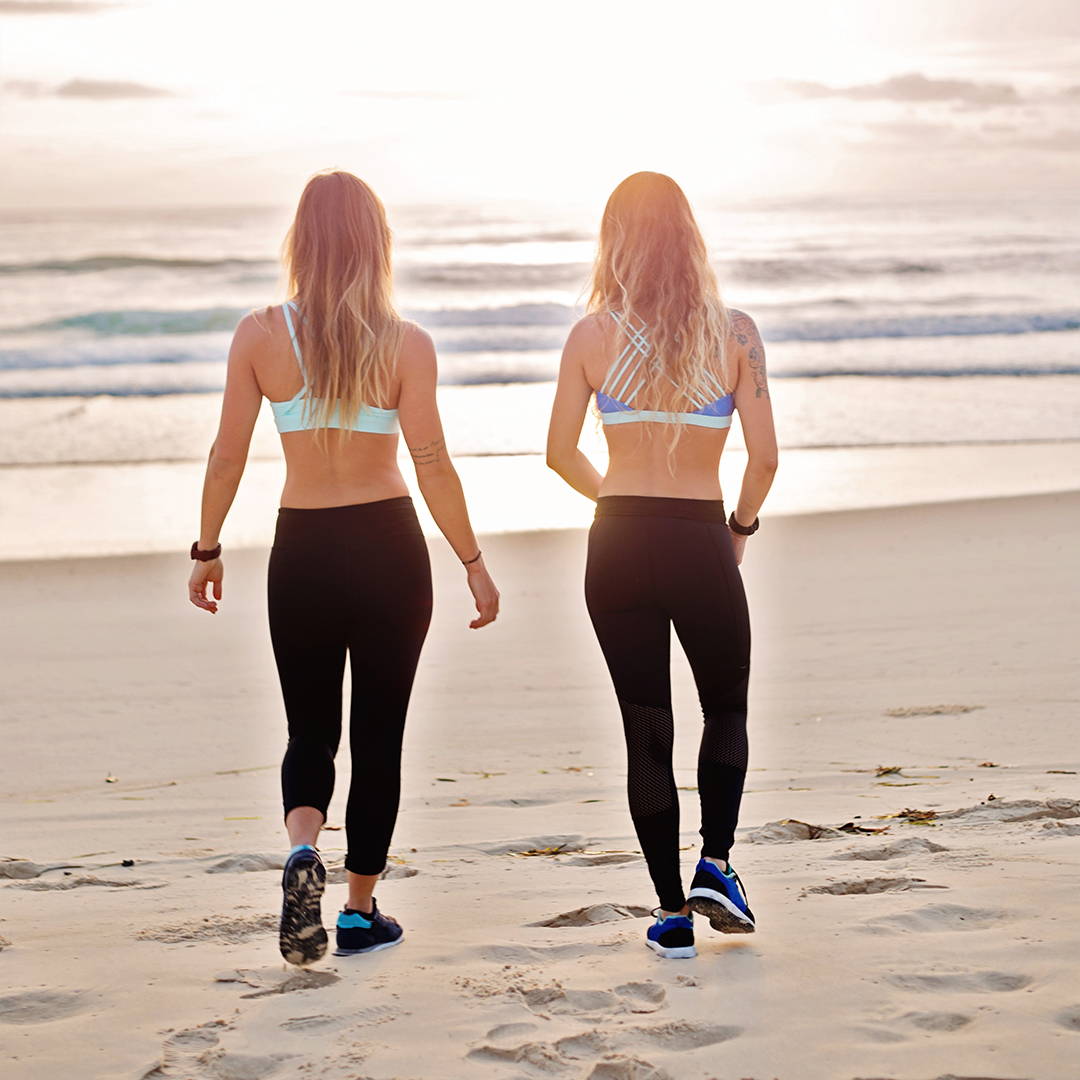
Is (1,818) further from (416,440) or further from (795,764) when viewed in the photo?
(795,764)

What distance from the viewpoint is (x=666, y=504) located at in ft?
11.1

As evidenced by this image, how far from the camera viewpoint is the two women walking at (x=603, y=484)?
339 cm

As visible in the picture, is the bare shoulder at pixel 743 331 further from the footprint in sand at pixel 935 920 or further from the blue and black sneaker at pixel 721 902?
the footprint in sand at pixel 935 920

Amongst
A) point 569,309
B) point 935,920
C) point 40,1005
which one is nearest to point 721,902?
point 935,920

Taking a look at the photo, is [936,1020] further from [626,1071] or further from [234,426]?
[234,426]

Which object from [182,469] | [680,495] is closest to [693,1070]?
[680,495]

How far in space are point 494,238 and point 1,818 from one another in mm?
31893

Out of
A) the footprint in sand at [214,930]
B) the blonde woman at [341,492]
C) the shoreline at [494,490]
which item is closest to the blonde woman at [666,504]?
the blonde woman at [341,492]

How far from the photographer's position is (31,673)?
693cm

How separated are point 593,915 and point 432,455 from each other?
49.0 inches

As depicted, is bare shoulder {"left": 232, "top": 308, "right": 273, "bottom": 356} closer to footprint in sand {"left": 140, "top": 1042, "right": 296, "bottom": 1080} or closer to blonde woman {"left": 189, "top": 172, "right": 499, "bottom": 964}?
blonde woman {"left": 189, "top": 172, "right": 499, "bottom": 964}

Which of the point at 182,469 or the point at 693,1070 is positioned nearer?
the point at 693,1070

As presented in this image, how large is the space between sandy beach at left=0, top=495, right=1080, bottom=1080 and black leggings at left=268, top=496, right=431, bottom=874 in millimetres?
402

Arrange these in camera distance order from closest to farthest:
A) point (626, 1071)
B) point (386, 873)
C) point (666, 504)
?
point (626, 1071), point (666, 504), point (386, 873)
